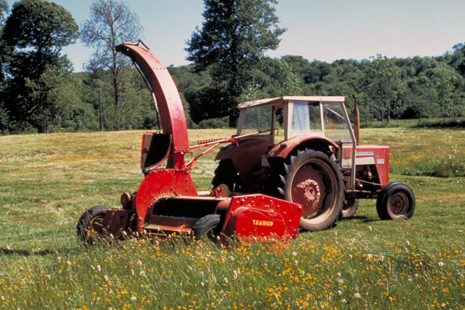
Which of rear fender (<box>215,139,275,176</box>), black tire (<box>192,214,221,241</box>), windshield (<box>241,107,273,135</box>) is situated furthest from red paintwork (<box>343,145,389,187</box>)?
black tire (<box>192,214,221,241</box>)

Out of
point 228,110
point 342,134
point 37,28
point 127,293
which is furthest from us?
point 37,28

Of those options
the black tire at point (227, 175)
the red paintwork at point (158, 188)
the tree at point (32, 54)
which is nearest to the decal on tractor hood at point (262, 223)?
the red paintwork at point (158, 188)

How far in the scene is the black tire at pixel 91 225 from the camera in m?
7.22

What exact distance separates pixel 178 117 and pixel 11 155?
65.8 feet

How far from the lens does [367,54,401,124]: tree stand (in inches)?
1999

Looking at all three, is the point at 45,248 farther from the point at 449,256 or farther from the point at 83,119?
the point at 83,119

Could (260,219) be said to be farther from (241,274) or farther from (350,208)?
(350,208)

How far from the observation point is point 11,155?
80.5 ft

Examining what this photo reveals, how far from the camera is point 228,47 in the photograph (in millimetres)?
38750

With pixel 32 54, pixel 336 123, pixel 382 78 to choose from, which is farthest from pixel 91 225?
pixel 382 78

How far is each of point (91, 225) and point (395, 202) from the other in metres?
6.10

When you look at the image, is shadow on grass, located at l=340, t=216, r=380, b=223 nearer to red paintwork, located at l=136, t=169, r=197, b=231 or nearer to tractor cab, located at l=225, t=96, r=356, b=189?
tractor cab, located at l=225, t=96, r=356, b=189

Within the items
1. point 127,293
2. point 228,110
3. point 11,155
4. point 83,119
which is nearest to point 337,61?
point 83,119

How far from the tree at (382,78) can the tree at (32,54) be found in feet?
101
